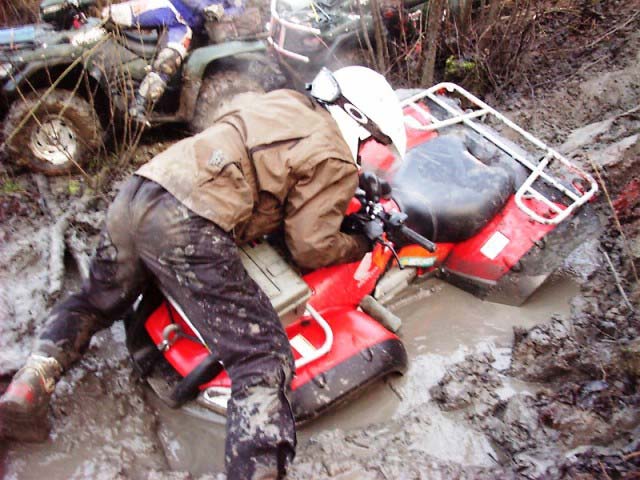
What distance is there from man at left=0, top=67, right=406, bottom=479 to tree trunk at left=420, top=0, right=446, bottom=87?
254cm

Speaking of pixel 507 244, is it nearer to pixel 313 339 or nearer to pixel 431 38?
pixel 313 339

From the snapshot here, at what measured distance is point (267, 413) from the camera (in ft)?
7.82

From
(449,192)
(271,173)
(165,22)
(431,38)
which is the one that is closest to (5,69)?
(165,22)

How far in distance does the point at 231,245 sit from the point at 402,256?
1.49 meters

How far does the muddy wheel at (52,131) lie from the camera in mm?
4273

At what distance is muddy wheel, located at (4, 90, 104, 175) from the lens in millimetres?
4273

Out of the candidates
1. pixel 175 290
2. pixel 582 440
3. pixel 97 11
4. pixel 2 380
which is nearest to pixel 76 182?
pixel 97 11

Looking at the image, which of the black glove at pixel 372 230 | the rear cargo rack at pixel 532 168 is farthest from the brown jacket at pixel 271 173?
the rear cargo rack at pixel 532 168

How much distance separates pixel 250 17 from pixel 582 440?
4117 millimetres

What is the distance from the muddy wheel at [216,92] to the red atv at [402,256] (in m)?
1.49

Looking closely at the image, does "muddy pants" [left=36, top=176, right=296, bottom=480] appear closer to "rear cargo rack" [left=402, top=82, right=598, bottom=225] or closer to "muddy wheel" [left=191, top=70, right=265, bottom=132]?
"rear cargo rack" [left=402, top=82, right=598, bottom=225]

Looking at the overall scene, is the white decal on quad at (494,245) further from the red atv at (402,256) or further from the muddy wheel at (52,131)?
the muddy wheel at (52,131)

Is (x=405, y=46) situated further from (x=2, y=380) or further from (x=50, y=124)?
(x=2, y=380)

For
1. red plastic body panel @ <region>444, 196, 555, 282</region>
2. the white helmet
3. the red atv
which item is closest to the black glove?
the red atv
